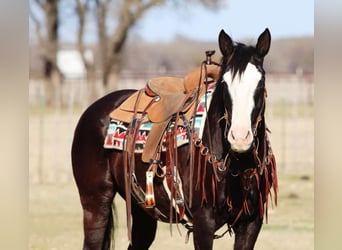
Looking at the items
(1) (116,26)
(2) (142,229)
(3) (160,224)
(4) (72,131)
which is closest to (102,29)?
(1) (116,26)

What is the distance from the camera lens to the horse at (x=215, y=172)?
3.64 metres

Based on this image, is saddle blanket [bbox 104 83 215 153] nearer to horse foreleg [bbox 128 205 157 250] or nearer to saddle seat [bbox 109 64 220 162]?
saddle seat [bbox 109 64 220 162]

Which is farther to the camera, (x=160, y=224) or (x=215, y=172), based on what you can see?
(x=160, y=224)

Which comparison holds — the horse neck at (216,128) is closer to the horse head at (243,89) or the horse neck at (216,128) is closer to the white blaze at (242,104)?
the horse head at (243,89)

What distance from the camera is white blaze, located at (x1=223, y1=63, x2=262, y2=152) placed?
3479mm

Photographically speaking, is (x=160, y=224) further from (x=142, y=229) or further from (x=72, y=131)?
(x=72, y=131)

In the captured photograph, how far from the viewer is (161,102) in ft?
15.4

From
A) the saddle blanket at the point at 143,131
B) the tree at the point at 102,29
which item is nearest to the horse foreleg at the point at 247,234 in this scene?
the saddle blanket at the point at 143,131

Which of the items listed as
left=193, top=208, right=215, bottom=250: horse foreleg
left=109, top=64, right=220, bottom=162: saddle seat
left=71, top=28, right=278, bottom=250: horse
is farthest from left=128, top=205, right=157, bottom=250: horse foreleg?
left=193, top=208, right=215, bottom=250: horse foreleg

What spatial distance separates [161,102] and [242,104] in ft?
3.99

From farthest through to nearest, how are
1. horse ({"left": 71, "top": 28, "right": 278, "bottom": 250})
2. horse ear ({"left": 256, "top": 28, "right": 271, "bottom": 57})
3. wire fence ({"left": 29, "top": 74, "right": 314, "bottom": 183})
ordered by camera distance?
wire fence ({"left": 29, "top": 74, "right": 314, "bottom": 183}) → horse ear ({"left": 256, "top": 28, "right": 271, "bottom": 57}) → horse ({"left": 71, "top": 28, "right": 278, "bottom": 250})

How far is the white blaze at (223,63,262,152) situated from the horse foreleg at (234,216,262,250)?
787mm

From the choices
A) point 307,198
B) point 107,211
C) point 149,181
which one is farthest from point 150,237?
point 307,198
